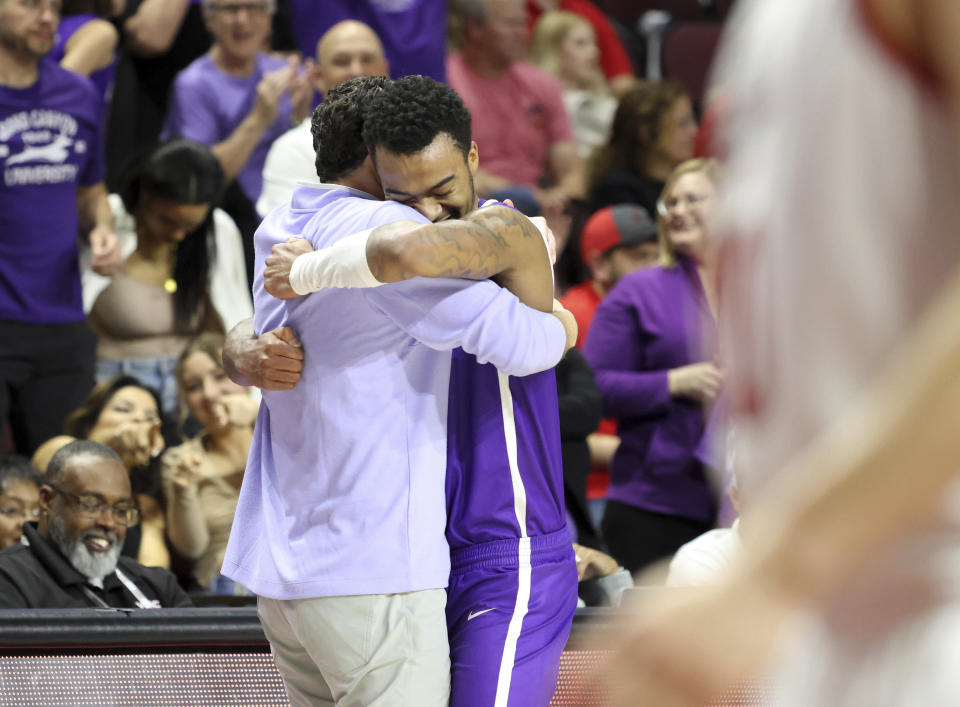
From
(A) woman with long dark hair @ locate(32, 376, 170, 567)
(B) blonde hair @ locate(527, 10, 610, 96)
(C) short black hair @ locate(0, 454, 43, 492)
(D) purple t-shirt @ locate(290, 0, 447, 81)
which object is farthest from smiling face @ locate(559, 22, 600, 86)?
(C) short black hair @ locate(0, 454, 43, 492)

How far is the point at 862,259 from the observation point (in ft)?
2.85

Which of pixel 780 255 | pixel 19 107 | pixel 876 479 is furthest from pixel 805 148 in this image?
pixel 19 107

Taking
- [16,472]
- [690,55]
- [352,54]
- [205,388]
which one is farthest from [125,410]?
[690,55]

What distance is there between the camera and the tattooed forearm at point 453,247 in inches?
87.4

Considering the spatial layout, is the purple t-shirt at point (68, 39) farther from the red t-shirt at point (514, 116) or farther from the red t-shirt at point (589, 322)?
the red t-shirt at point (589, 322)

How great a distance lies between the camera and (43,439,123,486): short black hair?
13.2ft

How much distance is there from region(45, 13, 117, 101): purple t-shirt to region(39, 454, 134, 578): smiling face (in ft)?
6.98

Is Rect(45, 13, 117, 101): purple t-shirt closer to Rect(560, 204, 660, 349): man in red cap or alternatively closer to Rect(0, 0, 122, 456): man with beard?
Rect(0, 0, 122, 456): man with beard

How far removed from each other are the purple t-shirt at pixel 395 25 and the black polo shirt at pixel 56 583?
2.89 metres

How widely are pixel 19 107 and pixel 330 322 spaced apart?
10.2ft

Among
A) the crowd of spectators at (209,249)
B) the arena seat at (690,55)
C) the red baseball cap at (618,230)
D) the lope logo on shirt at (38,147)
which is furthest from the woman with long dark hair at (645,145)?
the lope logo on shirt at (38,147)

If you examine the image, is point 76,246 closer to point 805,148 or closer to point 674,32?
point 674,32

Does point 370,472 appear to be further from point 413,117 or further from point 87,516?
point 87,516

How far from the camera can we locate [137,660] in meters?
3.07
